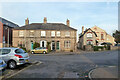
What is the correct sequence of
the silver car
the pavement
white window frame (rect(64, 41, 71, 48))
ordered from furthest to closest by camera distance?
white window frame (rect(64, 41, 71, 48)) → the silver car → the pavement

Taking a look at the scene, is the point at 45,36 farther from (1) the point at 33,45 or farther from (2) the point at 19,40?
(2) the point at 19,40

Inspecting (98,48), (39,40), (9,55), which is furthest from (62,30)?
(9,55)

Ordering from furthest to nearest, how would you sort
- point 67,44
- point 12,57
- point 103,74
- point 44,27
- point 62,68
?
point 44,27
point 67,44
point 62,68
point 12,57
point 103,74

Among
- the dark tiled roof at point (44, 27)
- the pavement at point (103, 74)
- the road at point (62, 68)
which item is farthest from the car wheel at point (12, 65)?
the dark tiled roof at point (44, 27)

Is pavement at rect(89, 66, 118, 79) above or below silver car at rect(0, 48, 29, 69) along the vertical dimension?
below

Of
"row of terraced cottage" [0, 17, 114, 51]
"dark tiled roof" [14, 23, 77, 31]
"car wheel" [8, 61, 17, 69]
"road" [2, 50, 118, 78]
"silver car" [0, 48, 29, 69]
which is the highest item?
"dark tiled roof" [14, 23, 77, 31]

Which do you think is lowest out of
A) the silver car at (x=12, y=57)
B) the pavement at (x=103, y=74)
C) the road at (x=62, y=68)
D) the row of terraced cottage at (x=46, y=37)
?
the road at (x=62, y=68)

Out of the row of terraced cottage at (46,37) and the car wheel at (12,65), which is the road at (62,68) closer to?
the car wheel at (12,65)

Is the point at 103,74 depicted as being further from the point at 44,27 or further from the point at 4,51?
the point at 44,27

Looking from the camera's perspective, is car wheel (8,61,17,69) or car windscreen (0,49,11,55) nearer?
car wheel (8,61,17,69)

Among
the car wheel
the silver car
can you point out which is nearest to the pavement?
the silver car

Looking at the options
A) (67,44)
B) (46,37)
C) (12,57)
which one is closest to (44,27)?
(46,37)

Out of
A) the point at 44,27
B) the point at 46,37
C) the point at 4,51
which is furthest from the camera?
the point at 44,27

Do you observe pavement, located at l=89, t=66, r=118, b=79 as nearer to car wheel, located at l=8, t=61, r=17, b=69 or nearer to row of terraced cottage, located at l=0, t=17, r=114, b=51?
car wheel, located at l=8, t=61, r=17, b=69
